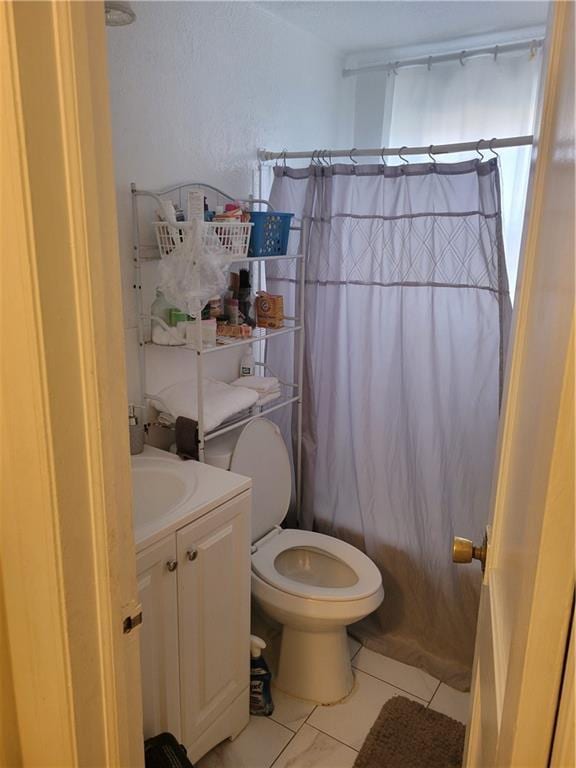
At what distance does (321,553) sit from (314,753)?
2.13 ft

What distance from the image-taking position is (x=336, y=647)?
2.08 m

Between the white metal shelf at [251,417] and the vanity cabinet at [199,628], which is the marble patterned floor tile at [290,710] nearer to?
the vanity cabinet at [199,628]

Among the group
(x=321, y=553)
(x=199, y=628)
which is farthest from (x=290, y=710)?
(x=199, y=628)

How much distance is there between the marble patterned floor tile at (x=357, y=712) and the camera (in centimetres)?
196

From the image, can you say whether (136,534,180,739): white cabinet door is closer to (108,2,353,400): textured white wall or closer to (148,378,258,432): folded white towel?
(148,378,258,432): folded white towel

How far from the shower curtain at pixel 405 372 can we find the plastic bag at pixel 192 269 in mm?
596

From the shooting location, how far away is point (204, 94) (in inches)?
77.9

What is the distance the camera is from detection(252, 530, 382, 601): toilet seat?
197cm

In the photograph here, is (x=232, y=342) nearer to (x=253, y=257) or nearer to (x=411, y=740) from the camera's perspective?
(x=253, y=257)

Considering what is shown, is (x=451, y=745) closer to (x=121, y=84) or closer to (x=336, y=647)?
(x=336, y=647)

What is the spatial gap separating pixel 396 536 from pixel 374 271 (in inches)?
40.2

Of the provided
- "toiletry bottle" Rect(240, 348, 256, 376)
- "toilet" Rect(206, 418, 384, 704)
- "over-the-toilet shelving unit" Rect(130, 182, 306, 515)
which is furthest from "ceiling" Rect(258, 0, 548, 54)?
"toilet" Rect(206, 418, 384, 704)

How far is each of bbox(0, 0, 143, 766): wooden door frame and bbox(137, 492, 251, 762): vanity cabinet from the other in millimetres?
480

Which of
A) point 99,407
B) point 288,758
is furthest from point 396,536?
point 99,407
